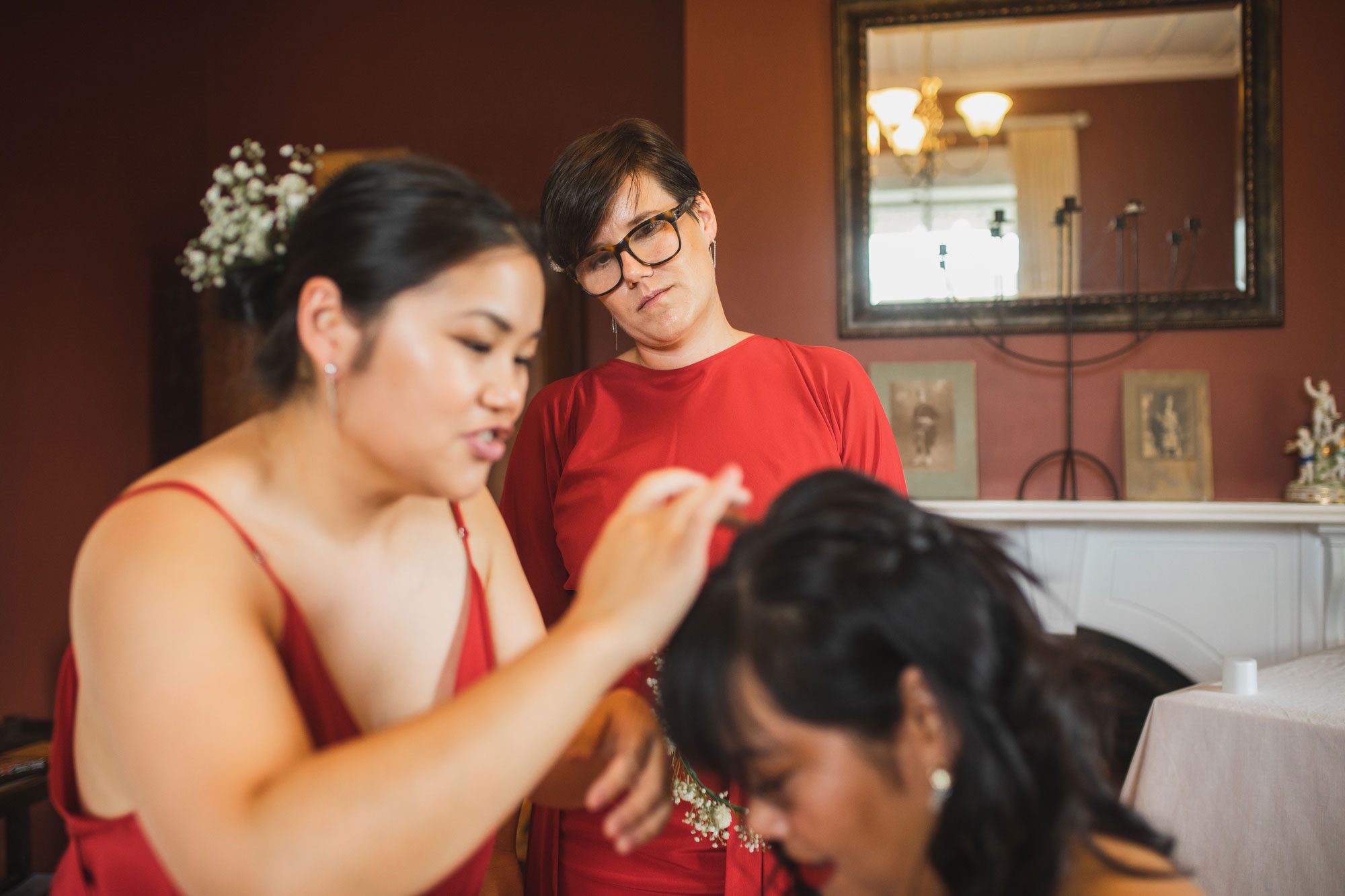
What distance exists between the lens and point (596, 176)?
4.99ft

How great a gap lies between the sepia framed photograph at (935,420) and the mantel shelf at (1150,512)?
0.33 feet

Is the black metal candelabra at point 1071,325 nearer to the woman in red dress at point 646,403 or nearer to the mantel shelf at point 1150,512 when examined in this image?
the mantel shelf at point 1150,512

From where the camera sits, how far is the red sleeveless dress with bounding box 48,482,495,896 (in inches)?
34.8

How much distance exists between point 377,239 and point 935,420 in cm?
268

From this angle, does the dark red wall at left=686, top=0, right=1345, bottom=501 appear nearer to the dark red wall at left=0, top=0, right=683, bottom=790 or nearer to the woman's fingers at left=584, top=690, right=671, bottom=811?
the dark red wall at left=0, top=0, right=683, bottom=790

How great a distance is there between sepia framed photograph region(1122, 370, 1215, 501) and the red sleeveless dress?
9.18ft

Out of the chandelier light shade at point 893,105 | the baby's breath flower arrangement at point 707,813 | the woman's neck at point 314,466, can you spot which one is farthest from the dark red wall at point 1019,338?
the woman's neck at point 314,466

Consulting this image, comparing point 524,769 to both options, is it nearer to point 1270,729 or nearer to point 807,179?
point 1270,729

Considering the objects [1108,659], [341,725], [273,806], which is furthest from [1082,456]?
[273,806]

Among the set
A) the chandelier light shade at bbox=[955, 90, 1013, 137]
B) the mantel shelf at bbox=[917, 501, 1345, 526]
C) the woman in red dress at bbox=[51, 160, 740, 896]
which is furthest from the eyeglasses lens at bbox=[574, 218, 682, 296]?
the chandelier light shade at bbox=[955, 90, 1013, 137]

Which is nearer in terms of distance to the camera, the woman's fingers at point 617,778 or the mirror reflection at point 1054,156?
the woman's fingers at point 617,778

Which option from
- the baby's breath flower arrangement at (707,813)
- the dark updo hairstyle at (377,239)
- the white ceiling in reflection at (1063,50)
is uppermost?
the white ceiling in reflection at (1063,50)

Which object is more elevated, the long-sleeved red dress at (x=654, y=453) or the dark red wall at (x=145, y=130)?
the dark red wall at (x=145, y=130)

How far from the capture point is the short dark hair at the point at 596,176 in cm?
152
